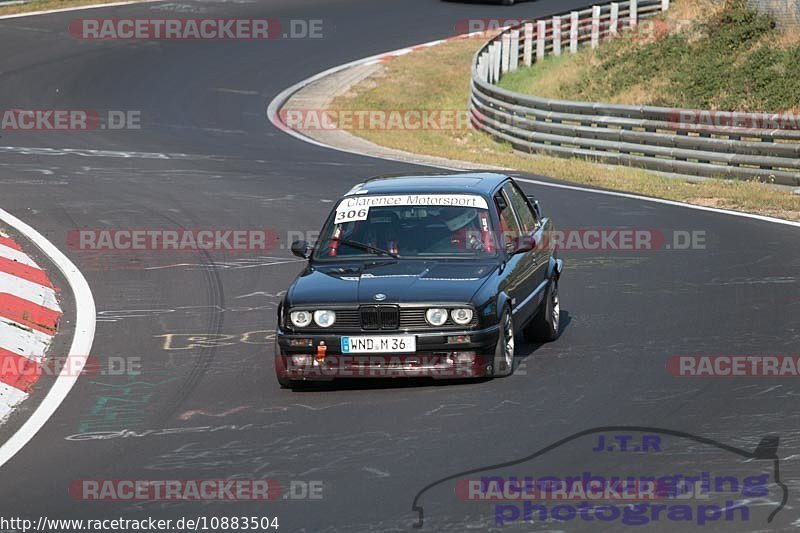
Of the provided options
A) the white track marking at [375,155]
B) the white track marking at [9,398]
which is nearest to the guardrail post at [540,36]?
the white track marking at [375,155]

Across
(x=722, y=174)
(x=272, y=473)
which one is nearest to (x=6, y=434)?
(x=272, y=473)

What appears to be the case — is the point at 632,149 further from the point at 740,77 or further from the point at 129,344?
the point at 129,344

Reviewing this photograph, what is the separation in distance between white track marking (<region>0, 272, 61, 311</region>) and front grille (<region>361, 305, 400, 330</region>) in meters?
4.39

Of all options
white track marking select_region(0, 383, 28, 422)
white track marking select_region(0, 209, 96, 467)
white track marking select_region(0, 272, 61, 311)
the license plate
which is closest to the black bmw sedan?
the license plate

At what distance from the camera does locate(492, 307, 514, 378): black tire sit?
10.1 metres

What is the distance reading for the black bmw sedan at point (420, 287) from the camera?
32.6 feet

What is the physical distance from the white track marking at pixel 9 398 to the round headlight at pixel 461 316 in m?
3.23

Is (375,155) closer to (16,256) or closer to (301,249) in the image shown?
(16,256)

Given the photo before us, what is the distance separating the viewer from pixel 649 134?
23.6m

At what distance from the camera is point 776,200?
64.8 ft

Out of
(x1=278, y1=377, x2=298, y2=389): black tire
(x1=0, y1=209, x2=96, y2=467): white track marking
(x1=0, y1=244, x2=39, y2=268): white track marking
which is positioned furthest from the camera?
(x1=0, y1=244, x2=39, y2=268): white track marking

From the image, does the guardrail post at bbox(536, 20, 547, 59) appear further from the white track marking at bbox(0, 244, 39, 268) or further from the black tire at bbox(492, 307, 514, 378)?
the black tire at bbox(492, 307, 514, 378)

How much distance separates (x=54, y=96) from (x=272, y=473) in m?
26.7

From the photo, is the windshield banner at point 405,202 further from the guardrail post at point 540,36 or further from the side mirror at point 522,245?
the guardrail post at point 540,36
